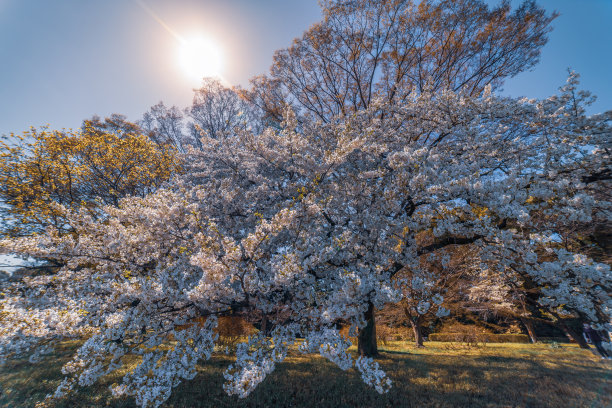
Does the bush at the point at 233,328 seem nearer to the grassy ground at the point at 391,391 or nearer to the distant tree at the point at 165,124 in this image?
the grassy ground at the point at 391,391

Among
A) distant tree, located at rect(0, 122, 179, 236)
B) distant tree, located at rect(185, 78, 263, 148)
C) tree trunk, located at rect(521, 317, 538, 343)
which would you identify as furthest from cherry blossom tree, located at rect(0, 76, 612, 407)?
tree trunk, located at rect(521, 317, 538, 343)

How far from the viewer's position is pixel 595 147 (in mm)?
6441

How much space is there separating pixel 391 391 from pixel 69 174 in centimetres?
1549

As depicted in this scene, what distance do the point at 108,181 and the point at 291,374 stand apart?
42.3 feet

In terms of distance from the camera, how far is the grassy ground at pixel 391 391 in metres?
6.20

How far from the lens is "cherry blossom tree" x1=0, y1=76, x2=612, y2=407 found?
4539 millimetres

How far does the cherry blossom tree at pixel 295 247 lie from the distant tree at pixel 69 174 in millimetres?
5109

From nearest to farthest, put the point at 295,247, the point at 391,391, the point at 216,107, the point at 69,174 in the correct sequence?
the point at 295,247
the point at 391,391
the point at 69,174
the point at 216,107

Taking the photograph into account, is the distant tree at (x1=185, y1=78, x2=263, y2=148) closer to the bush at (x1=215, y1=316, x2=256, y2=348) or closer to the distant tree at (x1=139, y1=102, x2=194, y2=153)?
the distant tree at (x1=139, y1=102, x2=194, y2=153)

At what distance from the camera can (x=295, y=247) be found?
17.4 ft

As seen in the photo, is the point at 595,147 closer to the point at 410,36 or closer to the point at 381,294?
the point at 381,294

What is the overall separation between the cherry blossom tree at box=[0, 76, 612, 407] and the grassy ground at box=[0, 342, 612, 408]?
5.60 ft

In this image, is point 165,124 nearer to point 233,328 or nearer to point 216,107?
point 216,107

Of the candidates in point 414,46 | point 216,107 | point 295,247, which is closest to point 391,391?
point 295,247
